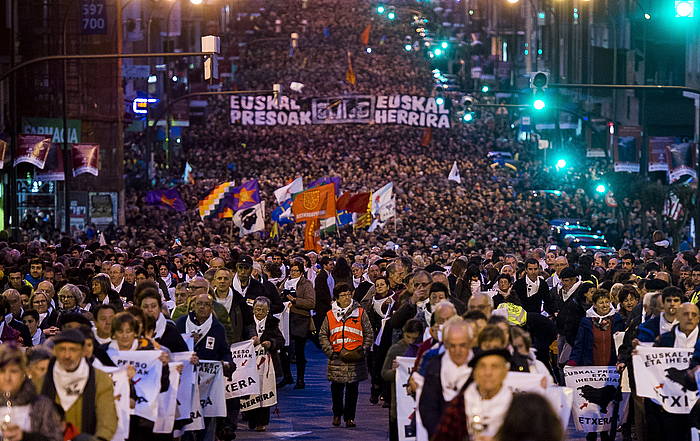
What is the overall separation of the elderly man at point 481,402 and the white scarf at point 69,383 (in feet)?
7.36

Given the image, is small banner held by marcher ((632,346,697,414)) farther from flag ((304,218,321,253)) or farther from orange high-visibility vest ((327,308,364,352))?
flag ((304,218,321,253))

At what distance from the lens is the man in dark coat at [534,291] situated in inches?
694

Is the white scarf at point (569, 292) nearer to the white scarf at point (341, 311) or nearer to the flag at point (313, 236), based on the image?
the white scarf at point (341, 311)

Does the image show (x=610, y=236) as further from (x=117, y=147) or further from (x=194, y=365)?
(x=194, y=365)

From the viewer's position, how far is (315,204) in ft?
107

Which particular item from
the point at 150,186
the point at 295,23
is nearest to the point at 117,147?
the point at 150,186

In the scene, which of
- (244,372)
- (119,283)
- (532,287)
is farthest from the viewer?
(119,283)

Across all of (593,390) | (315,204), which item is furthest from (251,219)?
(593,390)

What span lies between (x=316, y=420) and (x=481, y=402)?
27.9ft

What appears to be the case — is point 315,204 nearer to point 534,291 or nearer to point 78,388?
point 534,291

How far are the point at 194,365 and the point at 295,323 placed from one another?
783cm

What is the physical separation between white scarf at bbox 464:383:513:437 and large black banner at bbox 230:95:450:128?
→ 57349 mm

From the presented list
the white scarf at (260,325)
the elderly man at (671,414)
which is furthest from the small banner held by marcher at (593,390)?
the white scarf at (260,325)

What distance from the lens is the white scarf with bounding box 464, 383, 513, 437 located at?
848 centimetres
